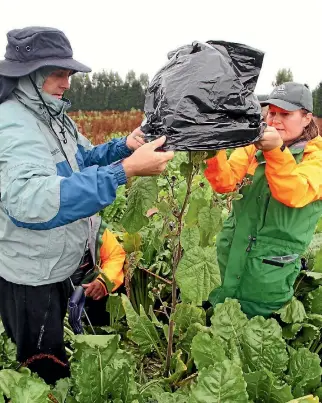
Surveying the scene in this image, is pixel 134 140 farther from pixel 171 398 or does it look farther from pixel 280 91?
pixel 171 398

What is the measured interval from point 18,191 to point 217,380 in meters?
1.03

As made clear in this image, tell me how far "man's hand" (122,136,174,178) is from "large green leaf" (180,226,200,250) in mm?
277

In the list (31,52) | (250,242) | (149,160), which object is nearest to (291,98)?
(250,242)

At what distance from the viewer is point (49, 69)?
6.83 feet

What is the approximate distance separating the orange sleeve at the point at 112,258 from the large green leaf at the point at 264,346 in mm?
1026

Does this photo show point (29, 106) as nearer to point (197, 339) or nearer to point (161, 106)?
point (161, 106)

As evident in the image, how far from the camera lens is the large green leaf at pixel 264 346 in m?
2.19

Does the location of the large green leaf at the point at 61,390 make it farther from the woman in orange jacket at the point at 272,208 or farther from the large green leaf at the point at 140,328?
the woman in orange jacket at the point at 272,208

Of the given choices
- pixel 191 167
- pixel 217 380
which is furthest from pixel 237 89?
pixel 217 380

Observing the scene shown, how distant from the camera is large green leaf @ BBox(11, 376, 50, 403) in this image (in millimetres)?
1786

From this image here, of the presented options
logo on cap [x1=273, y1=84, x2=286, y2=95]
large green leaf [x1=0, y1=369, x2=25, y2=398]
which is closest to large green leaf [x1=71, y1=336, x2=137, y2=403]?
large green leaf [x1=0, y1=369, x2=25, y2=398]

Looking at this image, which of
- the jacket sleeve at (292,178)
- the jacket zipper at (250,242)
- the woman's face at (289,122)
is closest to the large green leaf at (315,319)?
the jacket zipper at (250,242)

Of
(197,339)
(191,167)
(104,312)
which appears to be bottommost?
(104,312)

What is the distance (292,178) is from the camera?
217 centimetres
